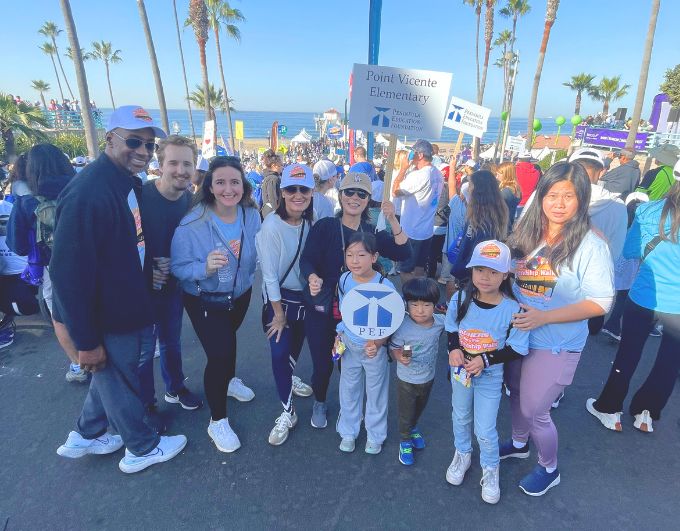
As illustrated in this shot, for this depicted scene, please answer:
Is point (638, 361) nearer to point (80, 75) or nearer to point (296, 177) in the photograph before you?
point (296, 177)

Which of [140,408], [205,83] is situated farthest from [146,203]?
[205,83]

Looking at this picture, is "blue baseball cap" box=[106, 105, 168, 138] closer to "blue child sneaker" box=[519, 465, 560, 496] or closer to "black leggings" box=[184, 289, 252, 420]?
"black leggings" box=[184, 289, 252, 420]

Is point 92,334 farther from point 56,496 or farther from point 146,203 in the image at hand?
point 56,496

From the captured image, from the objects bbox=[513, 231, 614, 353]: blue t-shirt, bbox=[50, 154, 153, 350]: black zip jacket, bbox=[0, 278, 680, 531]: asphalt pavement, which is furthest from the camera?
bbox=[0, 278, 680, 531]: asphalt pavement

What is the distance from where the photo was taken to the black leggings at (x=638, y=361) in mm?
2754

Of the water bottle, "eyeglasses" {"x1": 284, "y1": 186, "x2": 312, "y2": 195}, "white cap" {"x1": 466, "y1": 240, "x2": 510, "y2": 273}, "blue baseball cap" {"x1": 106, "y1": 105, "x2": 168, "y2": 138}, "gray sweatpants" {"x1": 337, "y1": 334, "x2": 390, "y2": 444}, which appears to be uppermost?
"blue baseball cap" {"x1": 106, "y1": 105, "x2": 168, "y2": 138}

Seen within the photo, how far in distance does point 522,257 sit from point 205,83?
2440 centimetres

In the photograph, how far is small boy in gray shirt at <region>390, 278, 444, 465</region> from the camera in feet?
8.04

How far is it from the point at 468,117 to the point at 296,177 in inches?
259

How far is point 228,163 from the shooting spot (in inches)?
104

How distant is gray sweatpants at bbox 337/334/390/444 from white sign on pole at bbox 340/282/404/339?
188 millimetres

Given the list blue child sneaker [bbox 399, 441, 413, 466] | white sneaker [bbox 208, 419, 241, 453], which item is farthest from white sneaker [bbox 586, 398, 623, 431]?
white sneaker [bbox 208, 419, 241, 453]

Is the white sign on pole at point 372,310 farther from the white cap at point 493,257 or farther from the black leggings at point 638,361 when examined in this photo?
the black leggings at point 638,361

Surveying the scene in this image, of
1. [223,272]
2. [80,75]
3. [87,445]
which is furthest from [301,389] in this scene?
[80,75]
